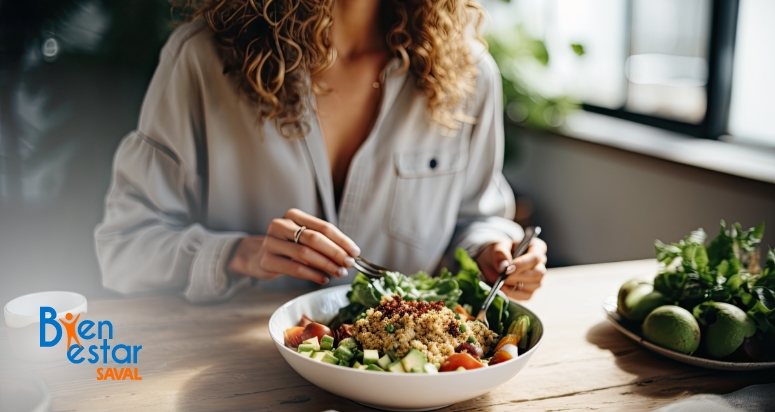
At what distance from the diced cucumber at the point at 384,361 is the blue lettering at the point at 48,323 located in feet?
1.56

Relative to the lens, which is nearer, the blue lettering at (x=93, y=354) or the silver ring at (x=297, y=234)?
the blue lettering at (x=93, y=354)

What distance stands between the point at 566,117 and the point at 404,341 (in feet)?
7.75

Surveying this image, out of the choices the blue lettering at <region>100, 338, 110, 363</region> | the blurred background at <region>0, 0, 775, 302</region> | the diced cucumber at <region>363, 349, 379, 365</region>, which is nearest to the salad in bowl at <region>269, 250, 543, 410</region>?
the diced cucumber at <region>363, 349, 379, 365</region>

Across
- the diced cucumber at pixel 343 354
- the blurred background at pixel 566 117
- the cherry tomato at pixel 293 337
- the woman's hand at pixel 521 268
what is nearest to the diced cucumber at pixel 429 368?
the diced cucumber at pixel 343 354

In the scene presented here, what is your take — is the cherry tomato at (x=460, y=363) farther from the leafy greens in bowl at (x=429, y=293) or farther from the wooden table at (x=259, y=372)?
the leafy greens in bowl at (x=429, y=293)

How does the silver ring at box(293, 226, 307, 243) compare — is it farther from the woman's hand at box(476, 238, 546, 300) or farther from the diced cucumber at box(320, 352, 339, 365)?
the woman's hand at box(476, 238, 546, 300)

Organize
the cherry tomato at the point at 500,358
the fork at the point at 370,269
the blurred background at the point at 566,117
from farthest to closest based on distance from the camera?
the blurred background at the point at 566,117 → the fork at the point at 370,269 → the cherry tomato at the point at 500,358

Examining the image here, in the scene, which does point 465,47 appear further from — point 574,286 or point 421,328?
point 421,328

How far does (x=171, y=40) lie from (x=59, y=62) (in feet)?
3.08

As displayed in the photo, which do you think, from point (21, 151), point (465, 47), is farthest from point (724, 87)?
point (21, 151)

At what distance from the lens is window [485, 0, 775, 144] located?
2271 mm

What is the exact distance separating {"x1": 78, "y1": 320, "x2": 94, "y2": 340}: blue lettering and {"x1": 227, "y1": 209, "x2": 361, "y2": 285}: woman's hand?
11.2 inches

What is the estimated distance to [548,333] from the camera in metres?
1.09

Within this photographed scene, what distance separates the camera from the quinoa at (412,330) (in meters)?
0.83
